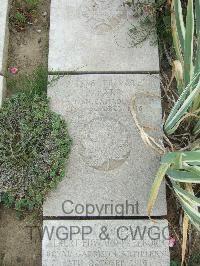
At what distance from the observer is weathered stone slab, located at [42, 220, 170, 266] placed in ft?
8.41

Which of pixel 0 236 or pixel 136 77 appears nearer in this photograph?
pixel 0 236

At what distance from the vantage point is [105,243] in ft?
8.50

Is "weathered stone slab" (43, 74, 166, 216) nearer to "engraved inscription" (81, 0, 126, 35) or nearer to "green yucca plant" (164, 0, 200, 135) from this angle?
"green yucca plant" (164, 0, 200, 135)

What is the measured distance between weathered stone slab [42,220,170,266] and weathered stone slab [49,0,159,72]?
3.17 feet

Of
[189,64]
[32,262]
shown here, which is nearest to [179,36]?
[189,64]

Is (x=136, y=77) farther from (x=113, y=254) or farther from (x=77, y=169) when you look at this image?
(x=113, y=254)

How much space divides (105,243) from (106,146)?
551mm

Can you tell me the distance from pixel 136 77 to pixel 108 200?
0.80 m

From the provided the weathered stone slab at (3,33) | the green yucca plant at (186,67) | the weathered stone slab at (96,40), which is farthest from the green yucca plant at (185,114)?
the weathered stone slab at (3,33)

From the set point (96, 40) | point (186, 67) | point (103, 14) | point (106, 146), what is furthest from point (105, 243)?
point (103, 14)

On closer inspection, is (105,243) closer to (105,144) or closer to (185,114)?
(105,144)

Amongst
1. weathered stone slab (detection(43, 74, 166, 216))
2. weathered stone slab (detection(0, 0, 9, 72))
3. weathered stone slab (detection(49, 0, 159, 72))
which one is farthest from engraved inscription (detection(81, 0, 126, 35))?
weathered stone slab (detection(0, 0, 9, 72))

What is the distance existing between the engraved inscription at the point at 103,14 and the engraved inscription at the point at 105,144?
2.16 ft

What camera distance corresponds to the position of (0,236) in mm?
2736
